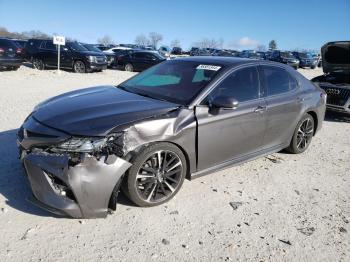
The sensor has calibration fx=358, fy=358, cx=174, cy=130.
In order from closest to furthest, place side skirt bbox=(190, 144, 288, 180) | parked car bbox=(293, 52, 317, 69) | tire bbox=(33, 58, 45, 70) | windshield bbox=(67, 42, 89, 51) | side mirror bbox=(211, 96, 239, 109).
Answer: side mirror bbox=(211, 96, 239, 109) < side skirt bbox=(190, 144, 288, 180) < windshield bbox=(67, 42, 89, 51) < tire bbox=(33, 58, 45, 70) < parked car bbox=(293, 52, 317, 69)

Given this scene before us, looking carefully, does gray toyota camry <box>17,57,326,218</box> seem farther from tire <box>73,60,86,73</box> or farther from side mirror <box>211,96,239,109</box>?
tire <box>73,60,86,73</box>

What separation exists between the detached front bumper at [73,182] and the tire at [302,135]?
3.38 metres

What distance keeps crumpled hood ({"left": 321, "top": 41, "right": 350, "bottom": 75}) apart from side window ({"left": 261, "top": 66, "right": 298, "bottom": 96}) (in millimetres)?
4388

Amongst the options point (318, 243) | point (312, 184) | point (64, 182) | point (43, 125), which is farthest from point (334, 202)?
point (43, 125)

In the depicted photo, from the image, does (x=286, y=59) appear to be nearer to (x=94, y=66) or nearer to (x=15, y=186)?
(x=94, y=66)

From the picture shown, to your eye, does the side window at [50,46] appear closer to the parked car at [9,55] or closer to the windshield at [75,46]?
the windshield at [75,46]

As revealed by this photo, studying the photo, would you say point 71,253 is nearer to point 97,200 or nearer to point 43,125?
point 97,200

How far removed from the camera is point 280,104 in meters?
5.08

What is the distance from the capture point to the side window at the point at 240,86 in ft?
14.3

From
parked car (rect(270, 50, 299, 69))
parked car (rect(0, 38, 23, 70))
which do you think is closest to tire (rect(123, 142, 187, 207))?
parked car (rect(0, 38, 23, 70))

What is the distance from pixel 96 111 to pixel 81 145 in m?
0.57

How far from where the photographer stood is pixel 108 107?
3910 mm

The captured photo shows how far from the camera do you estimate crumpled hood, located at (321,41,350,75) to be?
9.11 m

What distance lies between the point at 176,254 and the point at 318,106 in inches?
160
